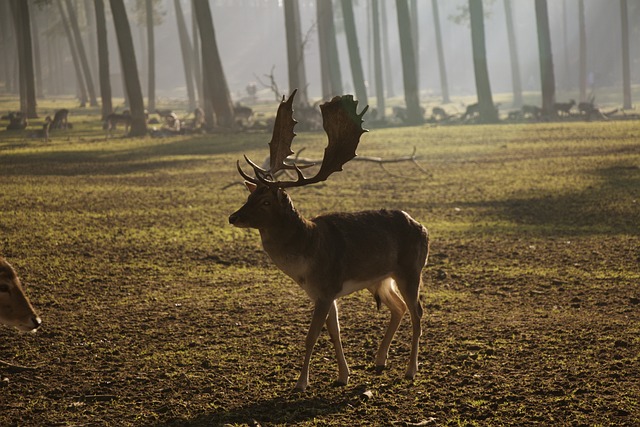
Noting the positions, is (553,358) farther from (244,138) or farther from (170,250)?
(244,138)

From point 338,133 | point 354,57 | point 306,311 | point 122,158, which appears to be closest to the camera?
point 338,133

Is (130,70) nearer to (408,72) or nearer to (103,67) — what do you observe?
(103,67)

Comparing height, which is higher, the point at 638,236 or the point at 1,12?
the point at 1,12

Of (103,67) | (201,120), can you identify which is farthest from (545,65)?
(103,67)

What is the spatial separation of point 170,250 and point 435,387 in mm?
5771

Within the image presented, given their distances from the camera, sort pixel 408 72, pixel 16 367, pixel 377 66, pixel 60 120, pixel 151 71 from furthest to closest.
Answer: pixel 377 66 < pixel 151 71 < pixel 408 72 < pixel 60 120 < pixel 16 367

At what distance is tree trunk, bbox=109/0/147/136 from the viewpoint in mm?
30875

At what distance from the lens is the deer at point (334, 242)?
223 inches

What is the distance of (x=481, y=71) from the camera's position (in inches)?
1543

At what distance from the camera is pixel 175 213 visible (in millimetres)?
14055

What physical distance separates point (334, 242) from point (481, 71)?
34.5 m

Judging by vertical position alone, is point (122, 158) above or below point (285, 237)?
below

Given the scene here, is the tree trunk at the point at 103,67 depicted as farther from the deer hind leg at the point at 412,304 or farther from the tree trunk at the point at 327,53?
the deer hind leg at the point at 412,304

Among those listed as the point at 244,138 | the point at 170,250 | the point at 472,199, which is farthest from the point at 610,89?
the point at 170,250
